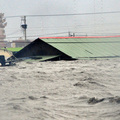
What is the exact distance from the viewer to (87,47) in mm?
21156

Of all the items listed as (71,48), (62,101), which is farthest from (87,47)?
(62,101)

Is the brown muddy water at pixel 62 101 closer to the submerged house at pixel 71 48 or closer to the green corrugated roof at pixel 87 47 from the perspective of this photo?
the submerged house at pixel 71 48

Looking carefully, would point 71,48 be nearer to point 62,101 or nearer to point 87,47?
point 87,47

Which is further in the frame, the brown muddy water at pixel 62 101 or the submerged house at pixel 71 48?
the submerged house at pixel 71 48

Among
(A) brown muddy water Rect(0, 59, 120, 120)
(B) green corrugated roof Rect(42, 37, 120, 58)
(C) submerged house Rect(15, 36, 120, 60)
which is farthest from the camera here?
(B) green corrugated roof Rect(42, 37, 120, 58)

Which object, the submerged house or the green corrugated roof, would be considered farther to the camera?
the green corrugated roof

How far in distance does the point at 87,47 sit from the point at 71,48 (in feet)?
5.57

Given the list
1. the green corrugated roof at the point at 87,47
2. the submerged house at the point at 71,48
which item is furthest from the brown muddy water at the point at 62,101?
the green corrugated roof at the point at 87,47

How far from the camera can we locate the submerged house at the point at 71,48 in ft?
62.7

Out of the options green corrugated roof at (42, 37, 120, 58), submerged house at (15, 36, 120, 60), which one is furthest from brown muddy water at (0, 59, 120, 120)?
green corrugated roof at (42, 37, 120, 58)

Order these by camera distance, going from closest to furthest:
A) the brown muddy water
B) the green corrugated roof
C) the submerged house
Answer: the brown muddy water
the submerged house
the green corrugated roof

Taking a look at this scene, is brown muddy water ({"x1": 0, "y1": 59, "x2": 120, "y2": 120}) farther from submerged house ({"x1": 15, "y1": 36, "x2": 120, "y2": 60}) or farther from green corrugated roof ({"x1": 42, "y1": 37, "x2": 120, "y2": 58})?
green corrugated roof ({"x1": 42, "y1": 37, "x2": 120, "y2": 58})

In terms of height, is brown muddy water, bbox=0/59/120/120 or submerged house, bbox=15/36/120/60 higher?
submerged house, bbox=15/36/120/60

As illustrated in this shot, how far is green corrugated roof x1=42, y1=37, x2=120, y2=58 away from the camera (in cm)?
1950
